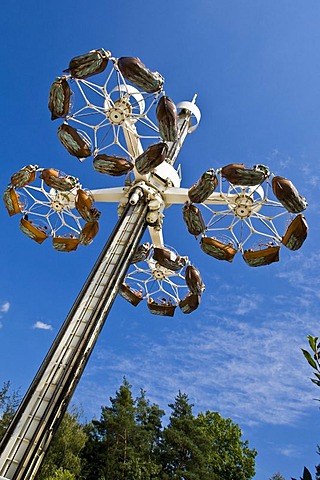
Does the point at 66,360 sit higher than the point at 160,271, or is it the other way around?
the point at 160,271

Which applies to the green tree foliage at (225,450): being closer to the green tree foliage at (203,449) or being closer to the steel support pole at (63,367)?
the green tree foliage at (203,449)

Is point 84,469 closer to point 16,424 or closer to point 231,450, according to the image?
point 231,450

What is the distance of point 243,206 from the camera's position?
9.41 meters

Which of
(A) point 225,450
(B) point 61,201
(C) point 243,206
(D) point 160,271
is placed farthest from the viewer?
(A) point 225,450

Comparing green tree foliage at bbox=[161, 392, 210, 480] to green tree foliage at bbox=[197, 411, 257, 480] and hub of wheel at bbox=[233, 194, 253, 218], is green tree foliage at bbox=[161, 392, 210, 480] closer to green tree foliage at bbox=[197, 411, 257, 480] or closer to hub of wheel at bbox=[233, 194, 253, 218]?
green tree foliage at bbox=[197, 411, 257, 480]

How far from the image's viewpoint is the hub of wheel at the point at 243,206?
9.37 meters

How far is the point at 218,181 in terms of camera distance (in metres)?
8.78

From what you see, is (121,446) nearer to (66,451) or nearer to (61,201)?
(66,451)

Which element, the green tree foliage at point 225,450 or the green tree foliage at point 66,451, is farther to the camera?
the green tree foliage at point 225,450

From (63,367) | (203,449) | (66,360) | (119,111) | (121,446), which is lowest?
(63,367)

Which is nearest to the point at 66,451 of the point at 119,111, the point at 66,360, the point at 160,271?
the point at 160,271

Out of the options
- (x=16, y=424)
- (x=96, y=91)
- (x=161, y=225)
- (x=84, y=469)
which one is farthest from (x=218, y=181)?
(x=84, y=469)

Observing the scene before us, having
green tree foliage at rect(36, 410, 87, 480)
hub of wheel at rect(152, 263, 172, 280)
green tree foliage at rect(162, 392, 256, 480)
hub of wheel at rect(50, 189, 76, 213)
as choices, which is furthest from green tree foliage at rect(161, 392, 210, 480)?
hub of wheel at rect(50, 189, 76, 213)

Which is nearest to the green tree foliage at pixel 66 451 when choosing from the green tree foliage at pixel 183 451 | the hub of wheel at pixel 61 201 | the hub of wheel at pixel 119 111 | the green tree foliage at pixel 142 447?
the green tree foliage at pixel 142 447
